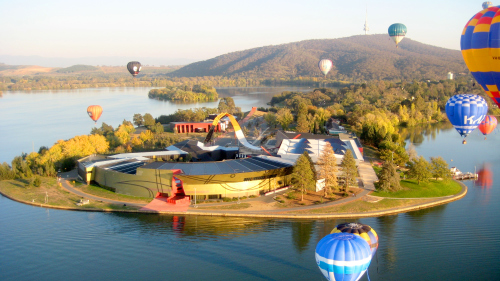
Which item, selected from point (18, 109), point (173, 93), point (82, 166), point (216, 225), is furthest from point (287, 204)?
point (173, 93)

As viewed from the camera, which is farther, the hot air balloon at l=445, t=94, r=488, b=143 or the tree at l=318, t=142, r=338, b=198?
the hot air balloon at l=445, t=94, r=488, b=143

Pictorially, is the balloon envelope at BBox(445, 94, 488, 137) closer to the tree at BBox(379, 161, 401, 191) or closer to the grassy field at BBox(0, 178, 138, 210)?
the tree at BBox(379, 161, 401, 191)

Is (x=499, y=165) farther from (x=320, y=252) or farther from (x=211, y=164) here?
(x=320, y=252)

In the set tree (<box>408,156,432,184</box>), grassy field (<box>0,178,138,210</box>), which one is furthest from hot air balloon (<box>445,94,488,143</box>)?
grassy field (<box>0,178,138,210</box>)

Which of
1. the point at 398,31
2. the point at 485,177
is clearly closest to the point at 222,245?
the point at 485,177

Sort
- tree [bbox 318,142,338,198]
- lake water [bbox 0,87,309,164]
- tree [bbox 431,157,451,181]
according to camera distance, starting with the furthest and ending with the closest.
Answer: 1. lake water [bbox 0,87,309,164]
2. tree [bbox 431,157,451,181]
3. tree [bbox 318,142,338,198]

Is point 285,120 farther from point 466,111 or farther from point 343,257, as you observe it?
point 343,257

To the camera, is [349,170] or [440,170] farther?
[440,170]
